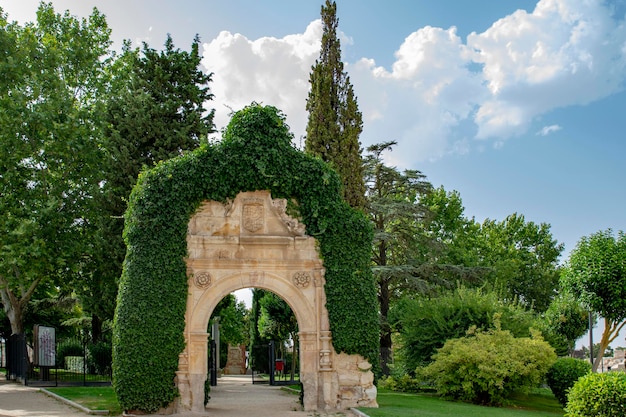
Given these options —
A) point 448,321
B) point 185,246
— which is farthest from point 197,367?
point 448,321

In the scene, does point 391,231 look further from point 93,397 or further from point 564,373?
point 93,397

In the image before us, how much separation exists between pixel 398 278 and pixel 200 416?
14.5 meters

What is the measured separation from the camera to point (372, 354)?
15891 millimetres

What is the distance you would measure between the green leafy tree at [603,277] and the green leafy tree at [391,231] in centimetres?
812

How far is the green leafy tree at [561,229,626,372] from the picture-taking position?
18.8 meters

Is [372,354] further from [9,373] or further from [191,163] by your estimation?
[9,373]

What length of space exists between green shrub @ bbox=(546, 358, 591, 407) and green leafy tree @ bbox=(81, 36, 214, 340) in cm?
1198

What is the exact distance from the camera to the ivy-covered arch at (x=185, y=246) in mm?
14922

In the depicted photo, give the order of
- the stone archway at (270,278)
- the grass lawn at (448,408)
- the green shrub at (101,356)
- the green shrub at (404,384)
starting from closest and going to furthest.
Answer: the grass lawn at (448,408)
the stone archway at (270,278)
the green shrub at (404,384)
the green shrub at (101,356)

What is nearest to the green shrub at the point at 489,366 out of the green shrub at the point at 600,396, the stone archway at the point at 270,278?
the stone archway at the point at 270,278

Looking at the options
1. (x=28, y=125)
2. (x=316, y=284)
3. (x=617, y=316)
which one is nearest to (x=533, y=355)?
(x=617, y=316)

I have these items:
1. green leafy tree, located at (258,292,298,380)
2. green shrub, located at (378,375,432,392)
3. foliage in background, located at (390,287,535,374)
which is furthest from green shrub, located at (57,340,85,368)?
foliage in background, located at (390,287,535,374)

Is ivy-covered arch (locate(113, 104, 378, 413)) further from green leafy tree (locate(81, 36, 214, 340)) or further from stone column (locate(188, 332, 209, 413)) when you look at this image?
green leafy tree (locate(81, 36, 214, 340))

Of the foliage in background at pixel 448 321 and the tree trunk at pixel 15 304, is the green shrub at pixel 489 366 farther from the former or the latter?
the tree trunk at pixel 15 304
